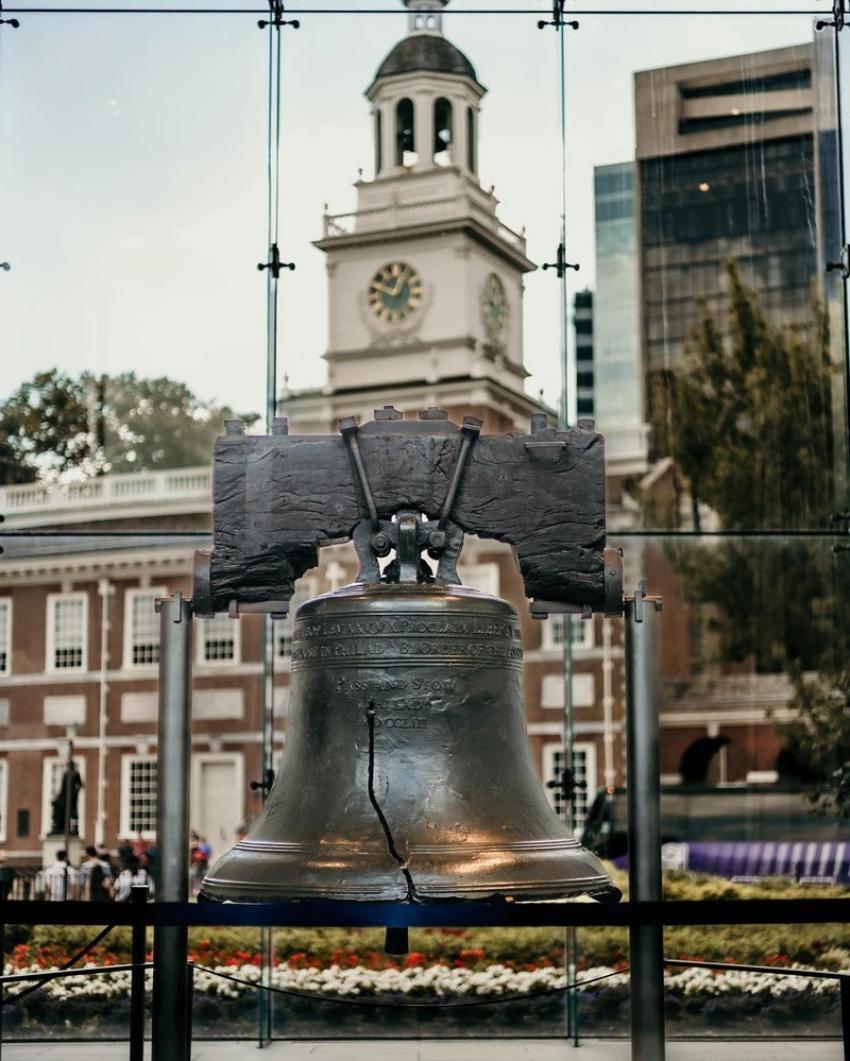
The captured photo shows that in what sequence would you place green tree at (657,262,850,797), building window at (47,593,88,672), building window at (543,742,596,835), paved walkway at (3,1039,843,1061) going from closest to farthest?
paved walkway at (3,1039,843,1061), green tree at (657,262,850,797), building window at (47,593,88,672), building window at (543,742,596,835)

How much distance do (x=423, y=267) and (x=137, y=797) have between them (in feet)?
24.7

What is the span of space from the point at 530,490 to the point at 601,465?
9.5 inches

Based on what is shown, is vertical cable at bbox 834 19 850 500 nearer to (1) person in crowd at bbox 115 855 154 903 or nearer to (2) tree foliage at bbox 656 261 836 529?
(2) tree foliage at bbox 656 261 836 529

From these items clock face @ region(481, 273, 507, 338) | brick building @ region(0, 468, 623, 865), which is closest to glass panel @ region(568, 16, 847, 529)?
clock face @ region(481, 273, 507, 338)

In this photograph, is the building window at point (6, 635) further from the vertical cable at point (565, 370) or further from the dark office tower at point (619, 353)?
the vertical cable at point (565, 370)

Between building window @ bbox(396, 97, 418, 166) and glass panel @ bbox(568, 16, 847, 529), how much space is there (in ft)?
3.88

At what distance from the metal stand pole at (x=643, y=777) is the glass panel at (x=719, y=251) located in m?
6.95

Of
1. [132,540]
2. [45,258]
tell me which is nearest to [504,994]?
[132,540]

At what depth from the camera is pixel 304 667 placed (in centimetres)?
500

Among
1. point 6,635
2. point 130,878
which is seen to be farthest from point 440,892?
point 6,635

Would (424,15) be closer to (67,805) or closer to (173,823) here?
(67,805)

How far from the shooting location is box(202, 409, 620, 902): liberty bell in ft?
14.8

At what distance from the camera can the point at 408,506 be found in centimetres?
495

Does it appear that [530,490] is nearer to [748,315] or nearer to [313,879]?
[313,879]
